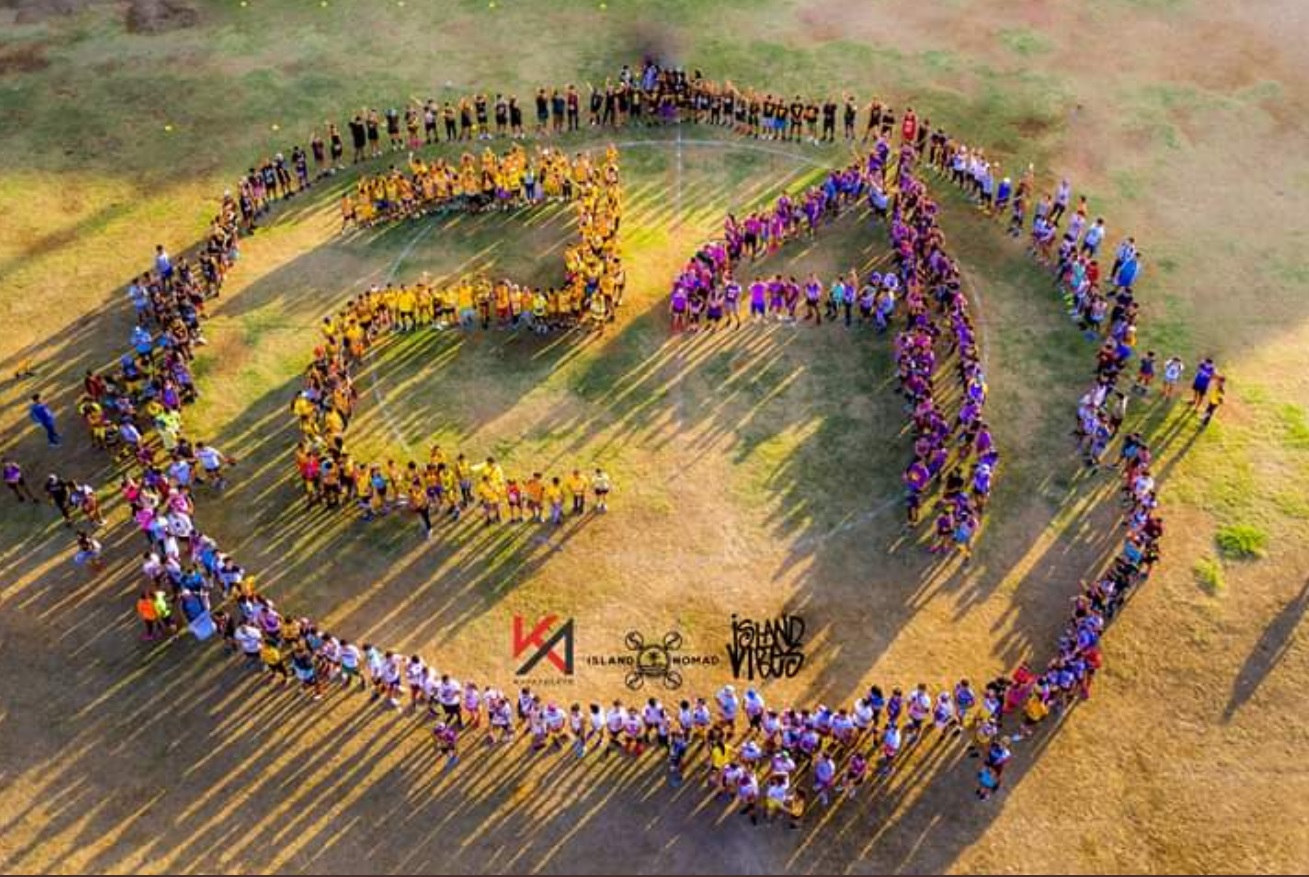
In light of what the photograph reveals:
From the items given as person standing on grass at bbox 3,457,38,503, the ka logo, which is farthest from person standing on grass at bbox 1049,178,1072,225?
person standing on grass at bbox 3,457,38,503

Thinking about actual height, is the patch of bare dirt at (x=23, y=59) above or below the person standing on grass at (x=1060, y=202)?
above

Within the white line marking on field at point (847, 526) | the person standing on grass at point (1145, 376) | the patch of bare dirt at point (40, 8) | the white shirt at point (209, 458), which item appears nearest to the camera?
the white line marking on field at point (847, 526)

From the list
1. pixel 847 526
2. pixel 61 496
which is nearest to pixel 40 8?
pixel 61 496

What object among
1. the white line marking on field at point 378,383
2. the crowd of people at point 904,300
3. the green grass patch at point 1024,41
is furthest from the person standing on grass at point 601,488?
the green grass patch at point 1024,41

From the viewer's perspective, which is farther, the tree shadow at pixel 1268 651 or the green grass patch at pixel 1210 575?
the green grass patch at pixel 1210 575

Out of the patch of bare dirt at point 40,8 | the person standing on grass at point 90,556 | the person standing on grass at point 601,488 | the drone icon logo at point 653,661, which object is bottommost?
the drone icon logo at point 653,661

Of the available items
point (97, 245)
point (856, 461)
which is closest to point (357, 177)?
point (97, 245)

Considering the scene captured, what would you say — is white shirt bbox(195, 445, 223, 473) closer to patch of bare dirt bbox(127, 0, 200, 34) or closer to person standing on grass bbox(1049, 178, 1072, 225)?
person standing on grass bbox(1049, 178, 1072, 225)

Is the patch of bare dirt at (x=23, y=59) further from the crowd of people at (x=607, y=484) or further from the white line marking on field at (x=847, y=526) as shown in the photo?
the white line marking on field at (x=847, y=526)
